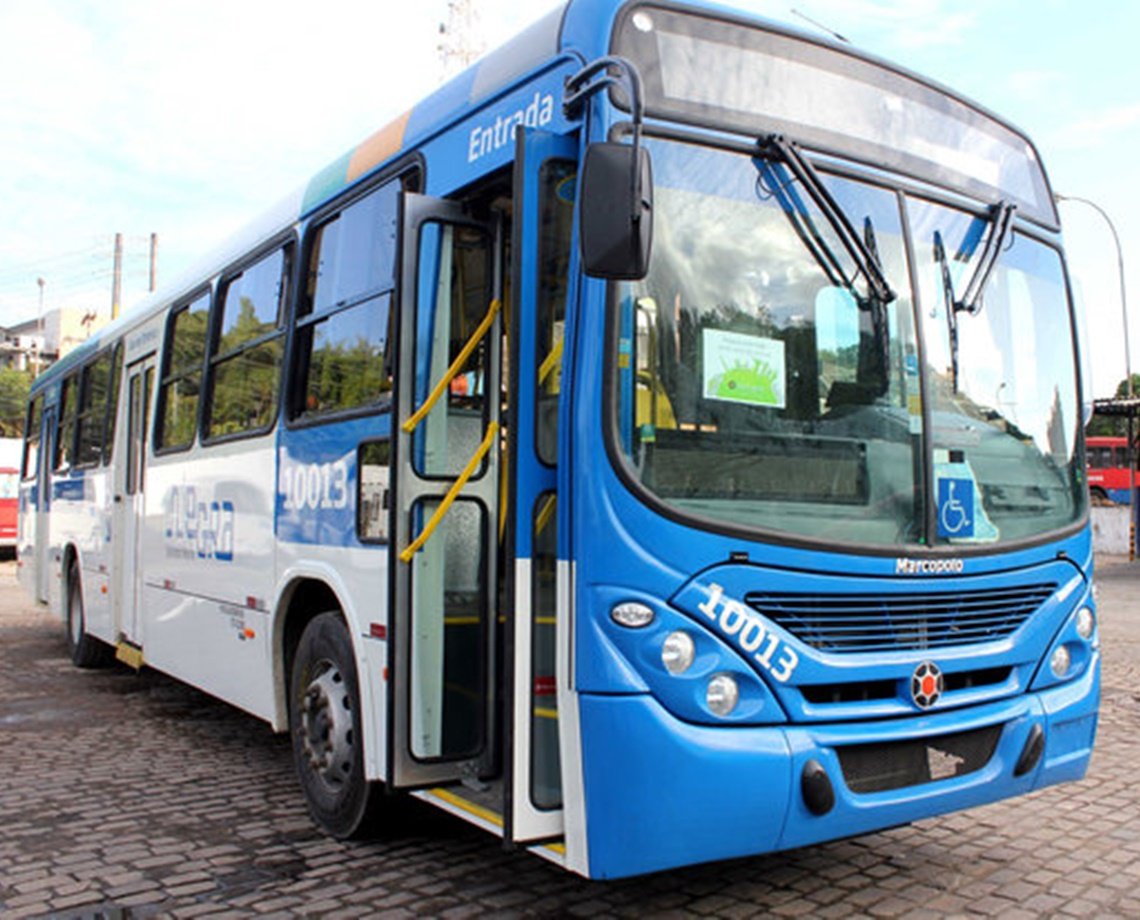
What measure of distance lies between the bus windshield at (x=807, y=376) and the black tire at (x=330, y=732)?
209 cm

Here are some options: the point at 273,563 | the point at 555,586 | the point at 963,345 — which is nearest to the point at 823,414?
the point at 963,345

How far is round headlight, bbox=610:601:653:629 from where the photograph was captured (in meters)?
3.49

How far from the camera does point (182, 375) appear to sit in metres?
7.61

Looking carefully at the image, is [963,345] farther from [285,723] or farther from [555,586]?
[285,723]

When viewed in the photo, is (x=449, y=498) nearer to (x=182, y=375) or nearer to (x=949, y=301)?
(x=949, y=301)

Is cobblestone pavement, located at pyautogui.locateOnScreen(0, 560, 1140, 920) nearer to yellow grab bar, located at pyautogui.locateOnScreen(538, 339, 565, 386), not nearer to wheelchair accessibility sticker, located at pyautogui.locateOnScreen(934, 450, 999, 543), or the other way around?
wheelchair accessibility sticker, located at pyautogui.locateOnScreen(934, 450, 999, 543)

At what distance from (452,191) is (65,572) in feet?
27.4

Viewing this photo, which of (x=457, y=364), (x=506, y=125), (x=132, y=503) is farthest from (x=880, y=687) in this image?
(x=132, y=503)

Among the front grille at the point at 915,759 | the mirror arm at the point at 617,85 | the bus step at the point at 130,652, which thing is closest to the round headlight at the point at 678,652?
the front grille at the point at 915,759

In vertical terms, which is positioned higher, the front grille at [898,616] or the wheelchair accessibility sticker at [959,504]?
the wheelchair accessibility sticker at [959,504]

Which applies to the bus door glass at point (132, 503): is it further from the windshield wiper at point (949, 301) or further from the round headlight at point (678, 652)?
the windshield wiper at point (949, 301)

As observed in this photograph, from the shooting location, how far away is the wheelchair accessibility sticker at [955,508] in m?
4.09

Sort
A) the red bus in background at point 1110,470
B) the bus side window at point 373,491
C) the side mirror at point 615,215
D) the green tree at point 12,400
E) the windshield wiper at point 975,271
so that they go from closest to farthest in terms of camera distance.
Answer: the side mirror at point 615,215, the windshield wiper at point 975,271, the bus side window at point 373,491, the red bus in background at point 1110,470, the green tree at point 12,400

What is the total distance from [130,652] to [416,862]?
15.3 ft
